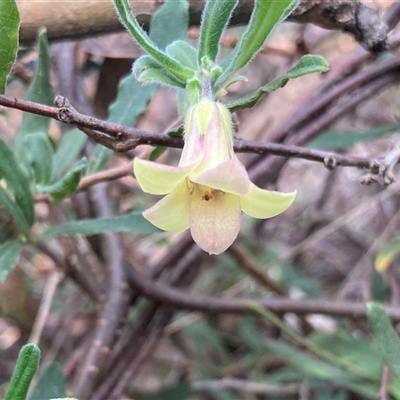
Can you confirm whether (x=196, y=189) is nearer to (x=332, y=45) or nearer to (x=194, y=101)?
(x=194, y=101)

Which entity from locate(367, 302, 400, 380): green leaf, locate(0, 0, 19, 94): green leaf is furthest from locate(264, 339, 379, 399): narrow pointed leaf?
locate(0, 0, 19, 94): green leaf

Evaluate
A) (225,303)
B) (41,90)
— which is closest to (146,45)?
(41,90)

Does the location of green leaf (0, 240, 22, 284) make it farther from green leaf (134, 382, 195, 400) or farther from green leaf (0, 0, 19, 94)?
green leaf (134, 382, 195, 400)

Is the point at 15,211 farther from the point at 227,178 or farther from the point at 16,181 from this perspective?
the point at 227,178

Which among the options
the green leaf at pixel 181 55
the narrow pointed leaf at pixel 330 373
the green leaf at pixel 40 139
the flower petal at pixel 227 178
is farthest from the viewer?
the narrow pointed leaf at pixel 330 373

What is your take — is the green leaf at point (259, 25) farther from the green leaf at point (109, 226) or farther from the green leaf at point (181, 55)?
the green leaf at point (109, 226)

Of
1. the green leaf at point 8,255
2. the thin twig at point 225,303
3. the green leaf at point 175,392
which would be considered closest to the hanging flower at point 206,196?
the green leaf at point 8,255
